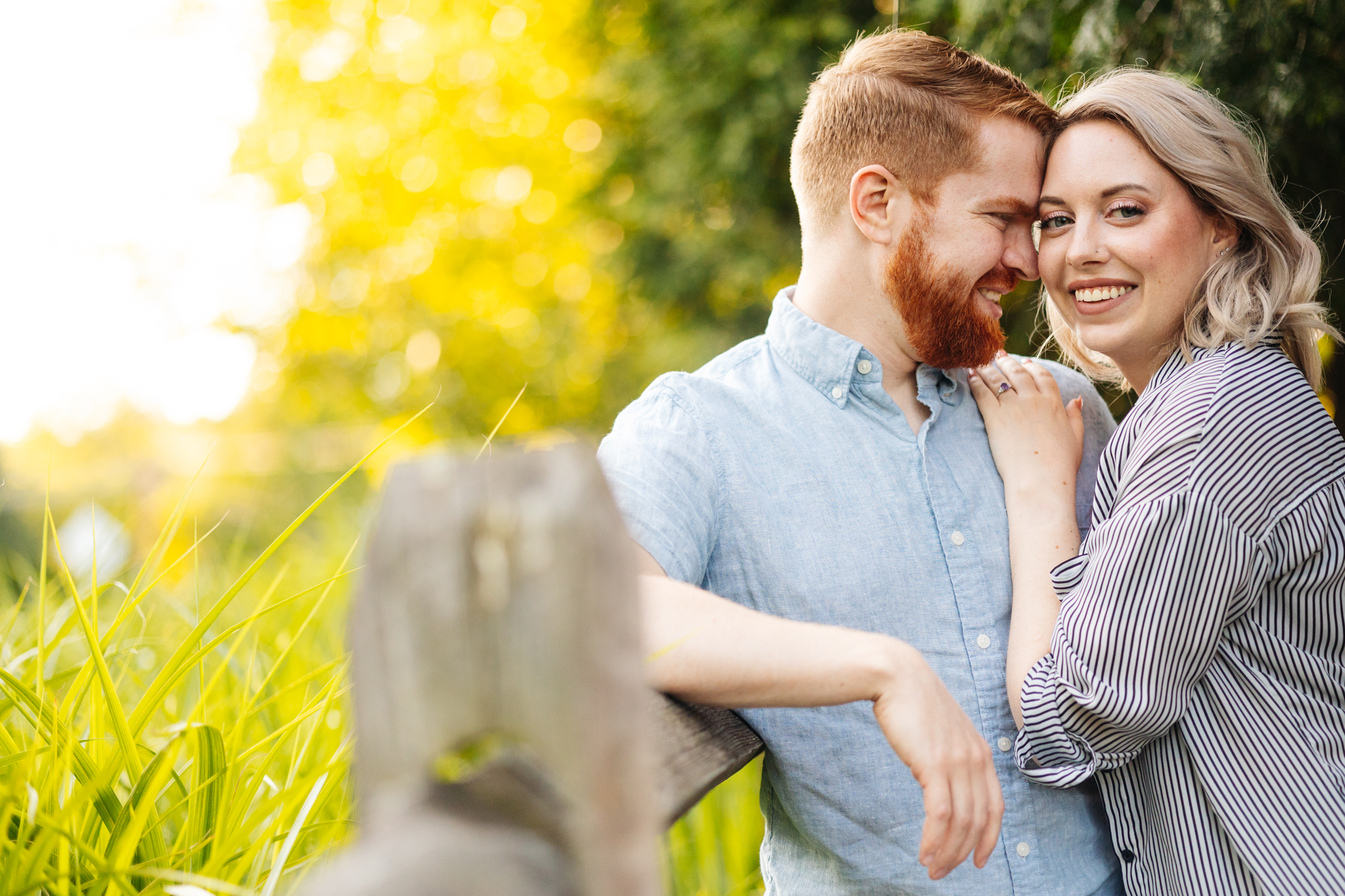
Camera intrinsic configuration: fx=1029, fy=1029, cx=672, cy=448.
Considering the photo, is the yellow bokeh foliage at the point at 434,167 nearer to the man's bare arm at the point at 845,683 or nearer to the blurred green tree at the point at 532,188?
the blurred green tree at the point at 532,188

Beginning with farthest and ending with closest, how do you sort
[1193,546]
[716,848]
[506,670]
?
[716,848], [1193,546], [506,670]

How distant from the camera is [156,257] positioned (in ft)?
24.2

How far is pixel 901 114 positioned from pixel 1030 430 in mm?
678

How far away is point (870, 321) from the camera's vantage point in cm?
204

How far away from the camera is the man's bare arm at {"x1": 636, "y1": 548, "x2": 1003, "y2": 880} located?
3.96ft

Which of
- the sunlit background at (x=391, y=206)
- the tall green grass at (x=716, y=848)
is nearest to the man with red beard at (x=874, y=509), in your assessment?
the tall green grass at (x=716, y=848)

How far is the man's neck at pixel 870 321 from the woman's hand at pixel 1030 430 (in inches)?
5.4

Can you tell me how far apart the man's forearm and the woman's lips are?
952 mm

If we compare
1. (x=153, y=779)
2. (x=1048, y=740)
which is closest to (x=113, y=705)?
(x=153, y=779)

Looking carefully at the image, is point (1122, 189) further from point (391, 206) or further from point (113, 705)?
point (391, 206)

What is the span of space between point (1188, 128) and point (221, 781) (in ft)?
6.17

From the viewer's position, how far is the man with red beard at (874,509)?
4.33ft

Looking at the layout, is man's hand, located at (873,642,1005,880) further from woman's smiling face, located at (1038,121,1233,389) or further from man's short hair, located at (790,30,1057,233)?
man's short hair, located at (790,30,1057,233)

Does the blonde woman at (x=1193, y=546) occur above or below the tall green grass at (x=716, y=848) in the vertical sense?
above
